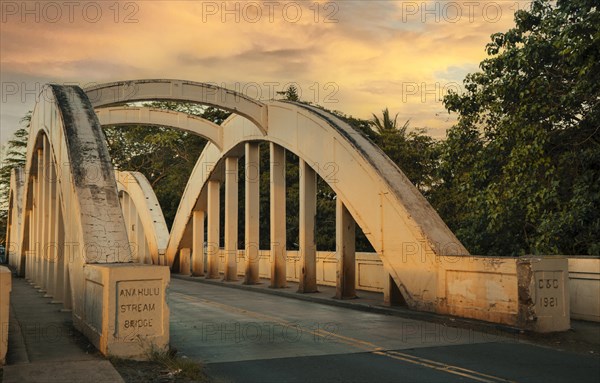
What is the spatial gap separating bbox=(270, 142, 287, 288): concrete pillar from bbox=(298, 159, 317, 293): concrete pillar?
2.06m

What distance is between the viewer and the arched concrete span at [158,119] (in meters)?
23.5

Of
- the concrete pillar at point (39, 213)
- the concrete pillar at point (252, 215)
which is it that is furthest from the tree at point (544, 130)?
the concrete pillar at point (39, 213)

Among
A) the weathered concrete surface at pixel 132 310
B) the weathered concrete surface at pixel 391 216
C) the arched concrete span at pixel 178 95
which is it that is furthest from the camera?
the arched concrete span at pixel 178 95

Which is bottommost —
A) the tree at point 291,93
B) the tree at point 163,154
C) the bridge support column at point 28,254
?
the bridge support column at point 28,254

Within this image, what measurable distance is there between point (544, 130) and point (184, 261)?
23.0 metres

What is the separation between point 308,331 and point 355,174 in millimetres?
5809

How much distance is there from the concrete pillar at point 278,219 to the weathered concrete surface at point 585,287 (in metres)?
10.6

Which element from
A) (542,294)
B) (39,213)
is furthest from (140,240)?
(542,294)

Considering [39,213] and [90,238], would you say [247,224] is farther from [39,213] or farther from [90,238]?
[90,238]

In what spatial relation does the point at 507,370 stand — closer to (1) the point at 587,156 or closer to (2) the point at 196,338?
(2) the point at 196,338

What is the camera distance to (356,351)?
400 inches

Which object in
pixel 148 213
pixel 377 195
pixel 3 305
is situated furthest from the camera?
pixel 148 213

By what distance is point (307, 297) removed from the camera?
62.7 ft

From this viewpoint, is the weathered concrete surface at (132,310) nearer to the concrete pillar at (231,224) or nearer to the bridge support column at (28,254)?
the concrete pillar at (231,224)
